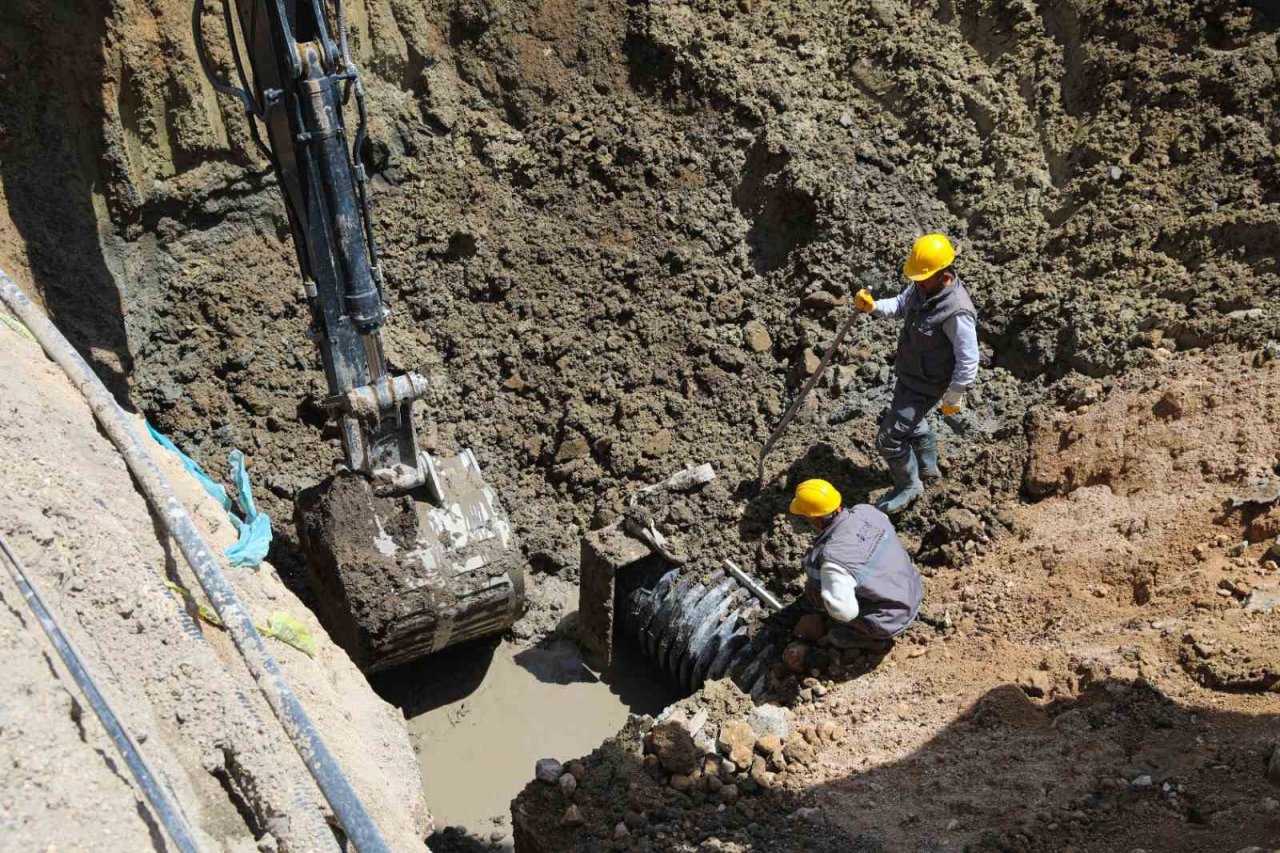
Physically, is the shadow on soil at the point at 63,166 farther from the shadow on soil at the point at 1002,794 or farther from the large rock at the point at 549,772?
the shadow on soil at the point at 1002,794

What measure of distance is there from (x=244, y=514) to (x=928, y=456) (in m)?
3.89

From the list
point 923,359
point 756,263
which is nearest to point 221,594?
point 923,359

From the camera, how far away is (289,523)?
249 inches

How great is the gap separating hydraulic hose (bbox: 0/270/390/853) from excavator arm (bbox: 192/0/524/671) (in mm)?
1165

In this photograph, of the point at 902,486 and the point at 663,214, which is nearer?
the point at 902,486

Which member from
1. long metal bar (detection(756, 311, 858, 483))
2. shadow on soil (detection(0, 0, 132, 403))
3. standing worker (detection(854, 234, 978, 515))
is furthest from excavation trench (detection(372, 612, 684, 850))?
shadow on soil (detection(0, 0, 132, 403))

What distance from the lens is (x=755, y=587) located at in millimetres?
5832

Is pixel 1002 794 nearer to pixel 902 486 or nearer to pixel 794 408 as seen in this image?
pixel 902 486

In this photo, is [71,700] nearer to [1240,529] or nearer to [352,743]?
[352,743]

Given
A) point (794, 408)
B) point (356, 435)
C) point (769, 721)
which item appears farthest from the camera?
point (794, 408)

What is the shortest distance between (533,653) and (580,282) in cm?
238

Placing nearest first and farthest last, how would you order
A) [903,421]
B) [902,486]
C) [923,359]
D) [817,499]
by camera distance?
[817,499]
[923,359]
[903,421]
[902,486]

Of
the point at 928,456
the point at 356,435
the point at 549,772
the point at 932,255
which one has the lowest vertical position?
the point at 549,772

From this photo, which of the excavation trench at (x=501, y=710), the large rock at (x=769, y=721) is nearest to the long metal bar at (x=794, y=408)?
the excavation trench at (x=501, y=710)
